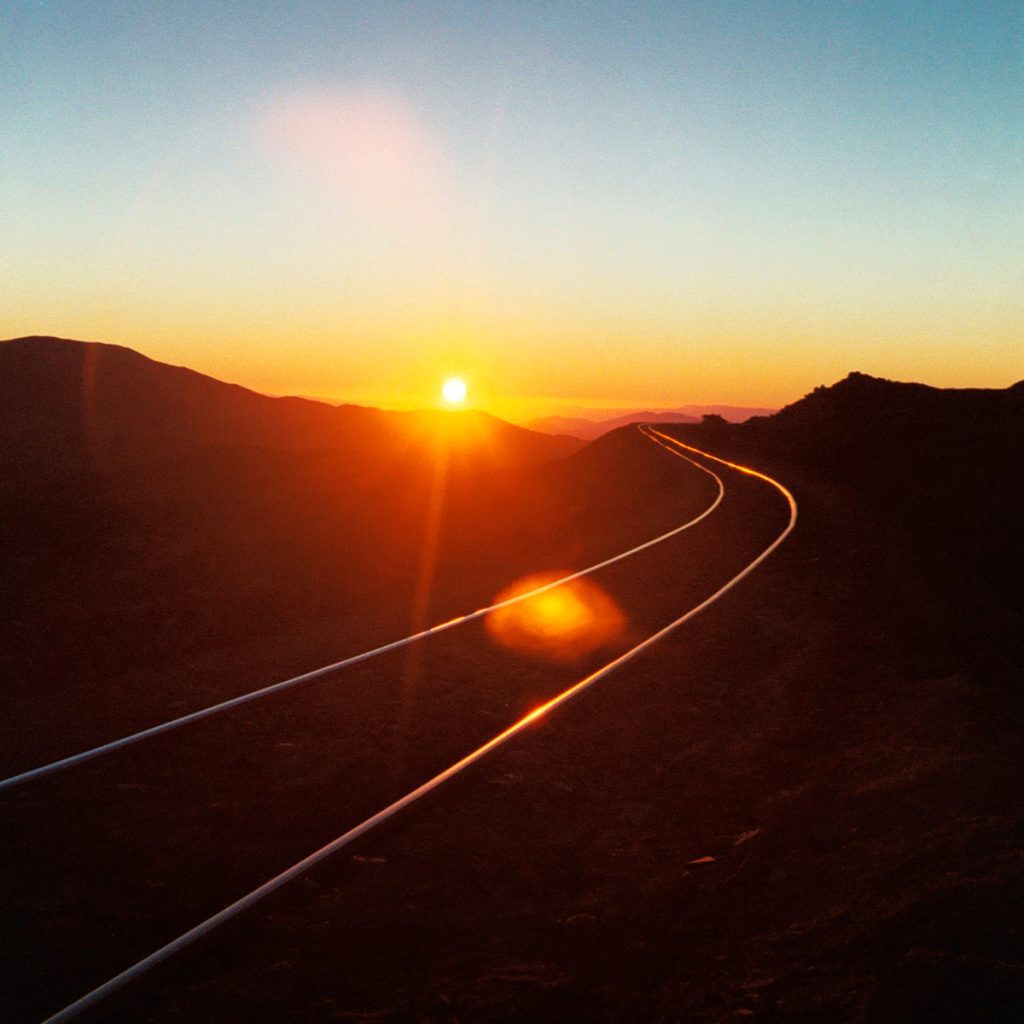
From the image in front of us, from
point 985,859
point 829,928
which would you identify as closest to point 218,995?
point 829,928

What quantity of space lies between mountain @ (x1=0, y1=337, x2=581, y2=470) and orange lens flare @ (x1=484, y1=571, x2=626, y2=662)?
38.3 metres

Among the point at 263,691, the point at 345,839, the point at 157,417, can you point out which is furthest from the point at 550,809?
the point at 157,417

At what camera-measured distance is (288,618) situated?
12312mm

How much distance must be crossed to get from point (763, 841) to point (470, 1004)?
77.5 inches

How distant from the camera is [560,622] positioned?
995 cm

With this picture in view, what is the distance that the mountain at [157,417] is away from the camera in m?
60.9

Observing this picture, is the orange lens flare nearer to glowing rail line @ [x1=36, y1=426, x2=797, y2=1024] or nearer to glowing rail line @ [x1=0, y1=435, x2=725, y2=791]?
glowing rail line @ [x1=0, y1=435, x2=725, y2=791]

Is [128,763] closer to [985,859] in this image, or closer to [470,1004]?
[470,1004]

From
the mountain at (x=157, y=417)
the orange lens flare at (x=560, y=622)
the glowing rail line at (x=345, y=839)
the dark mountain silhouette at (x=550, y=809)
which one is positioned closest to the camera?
the glowing rail line at (x=345, y=839)

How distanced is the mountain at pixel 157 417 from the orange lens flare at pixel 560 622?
1506 inches

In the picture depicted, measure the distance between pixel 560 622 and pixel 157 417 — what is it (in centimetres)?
7974

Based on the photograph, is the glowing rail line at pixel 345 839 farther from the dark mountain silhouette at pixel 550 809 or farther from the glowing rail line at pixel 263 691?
the glowing rail line at pixel 263 691

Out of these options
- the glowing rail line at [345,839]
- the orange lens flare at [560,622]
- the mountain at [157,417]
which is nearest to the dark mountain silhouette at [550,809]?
the glowing rail line at [345,839]

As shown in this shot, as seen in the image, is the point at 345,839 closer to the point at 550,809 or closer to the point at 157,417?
the point at 550,809
